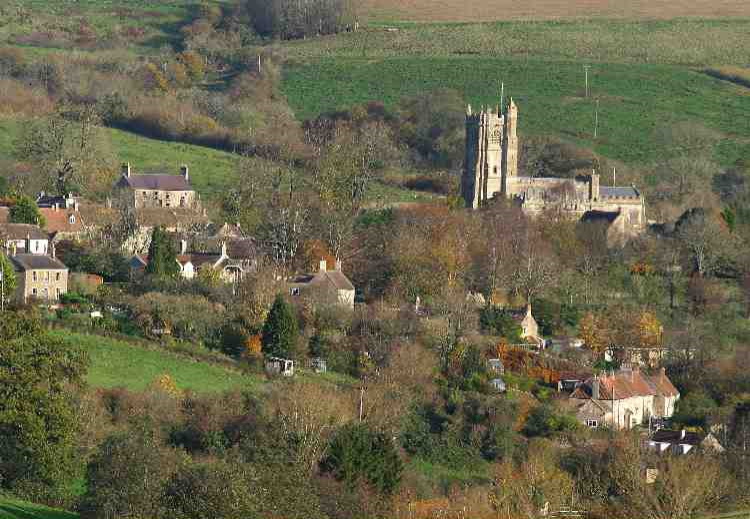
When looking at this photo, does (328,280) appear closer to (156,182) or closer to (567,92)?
(156,182)

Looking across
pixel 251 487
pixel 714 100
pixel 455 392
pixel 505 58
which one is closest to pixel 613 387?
pixel 455 392

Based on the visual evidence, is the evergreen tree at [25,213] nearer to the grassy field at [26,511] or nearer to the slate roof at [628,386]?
the slate roof at [628,386]

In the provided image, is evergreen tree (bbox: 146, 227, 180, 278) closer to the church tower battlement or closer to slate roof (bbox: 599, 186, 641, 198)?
the church tower battlement

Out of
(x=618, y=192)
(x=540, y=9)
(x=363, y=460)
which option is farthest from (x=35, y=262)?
(x=540, y=9)

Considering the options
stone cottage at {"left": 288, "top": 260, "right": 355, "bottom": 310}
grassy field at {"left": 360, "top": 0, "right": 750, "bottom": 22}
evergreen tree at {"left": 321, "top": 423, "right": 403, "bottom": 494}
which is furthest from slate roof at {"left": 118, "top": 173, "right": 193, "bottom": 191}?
grassy field at {"left": 360, "top": 0, "right": 750, "bottom": 22}

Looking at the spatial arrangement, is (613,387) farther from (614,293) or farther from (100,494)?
(100,494)

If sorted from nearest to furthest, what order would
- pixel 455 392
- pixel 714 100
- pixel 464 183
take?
pixel 455 392 < pixel 464 183 < pixel 714 100
